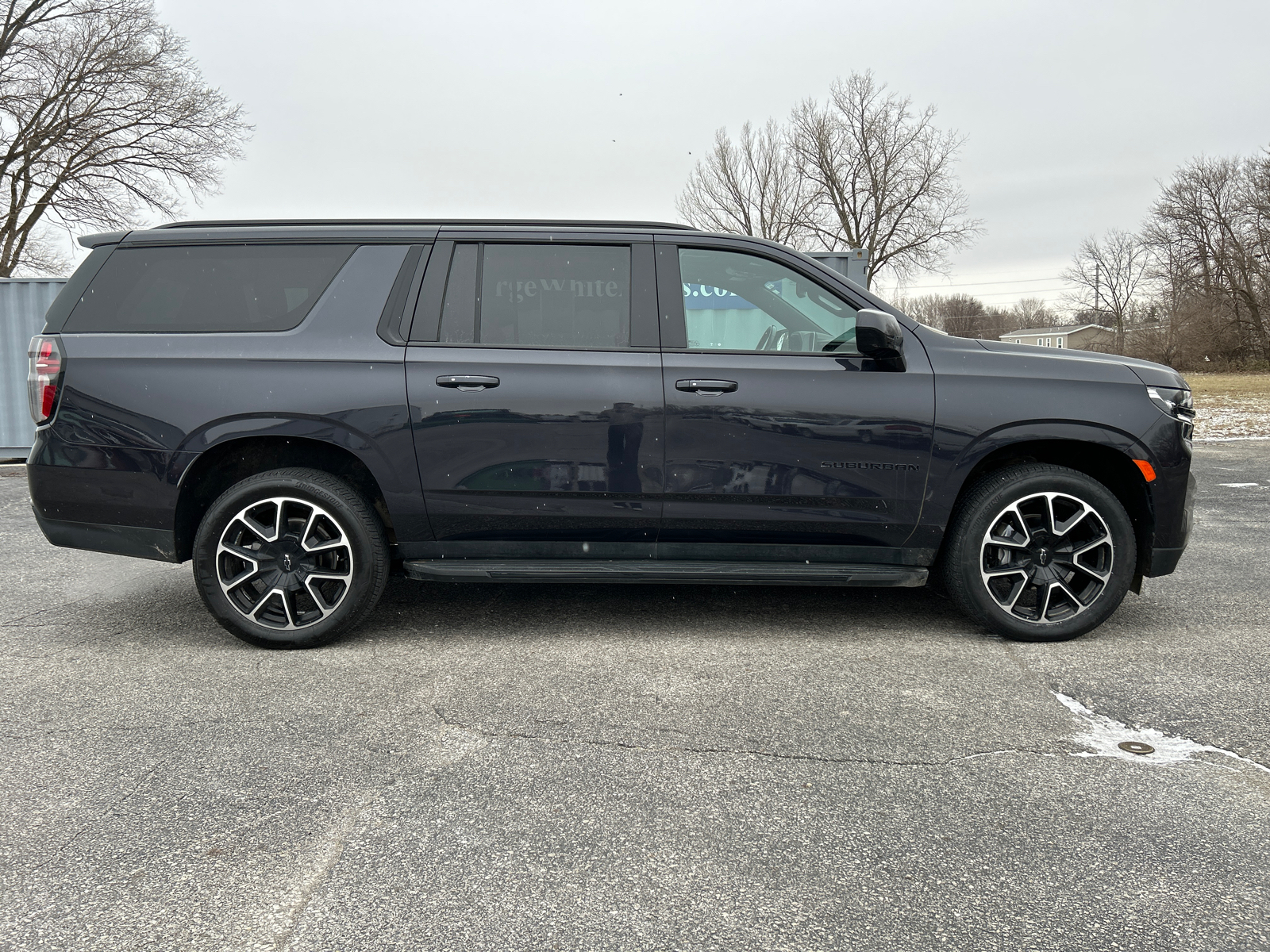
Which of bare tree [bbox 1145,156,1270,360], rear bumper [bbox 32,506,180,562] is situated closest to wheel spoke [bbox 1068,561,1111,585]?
rear bumper [bbox 32,506,180,562]

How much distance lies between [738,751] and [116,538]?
292 centimetres

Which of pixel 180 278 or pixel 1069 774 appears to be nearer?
pixel 1069 774

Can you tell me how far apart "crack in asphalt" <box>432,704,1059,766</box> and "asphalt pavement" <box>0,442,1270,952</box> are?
0.05ft

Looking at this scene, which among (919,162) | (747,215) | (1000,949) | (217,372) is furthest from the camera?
(747,215)

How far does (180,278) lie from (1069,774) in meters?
4.03

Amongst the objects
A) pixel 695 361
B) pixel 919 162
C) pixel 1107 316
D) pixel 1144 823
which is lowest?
pixel 1144 823

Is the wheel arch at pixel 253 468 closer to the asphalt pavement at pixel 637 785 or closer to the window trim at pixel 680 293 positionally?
the asphalt pavement at pixel 637 785

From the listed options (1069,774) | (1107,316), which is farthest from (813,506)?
(1107,316)

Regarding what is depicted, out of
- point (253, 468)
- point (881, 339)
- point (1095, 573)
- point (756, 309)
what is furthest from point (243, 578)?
point (1095, 573)

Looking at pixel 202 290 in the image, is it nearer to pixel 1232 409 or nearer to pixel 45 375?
pixel 45 375

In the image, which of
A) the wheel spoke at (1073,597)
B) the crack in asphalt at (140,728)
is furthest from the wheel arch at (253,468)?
the wheel spoke at (1073,597)

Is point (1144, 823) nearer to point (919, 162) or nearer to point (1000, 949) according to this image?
point (1000, 949)

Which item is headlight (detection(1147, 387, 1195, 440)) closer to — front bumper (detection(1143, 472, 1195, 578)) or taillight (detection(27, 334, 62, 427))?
front bumper (detection(1143, 472, 1195, 578))

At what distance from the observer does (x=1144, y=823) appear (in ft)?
8.08
